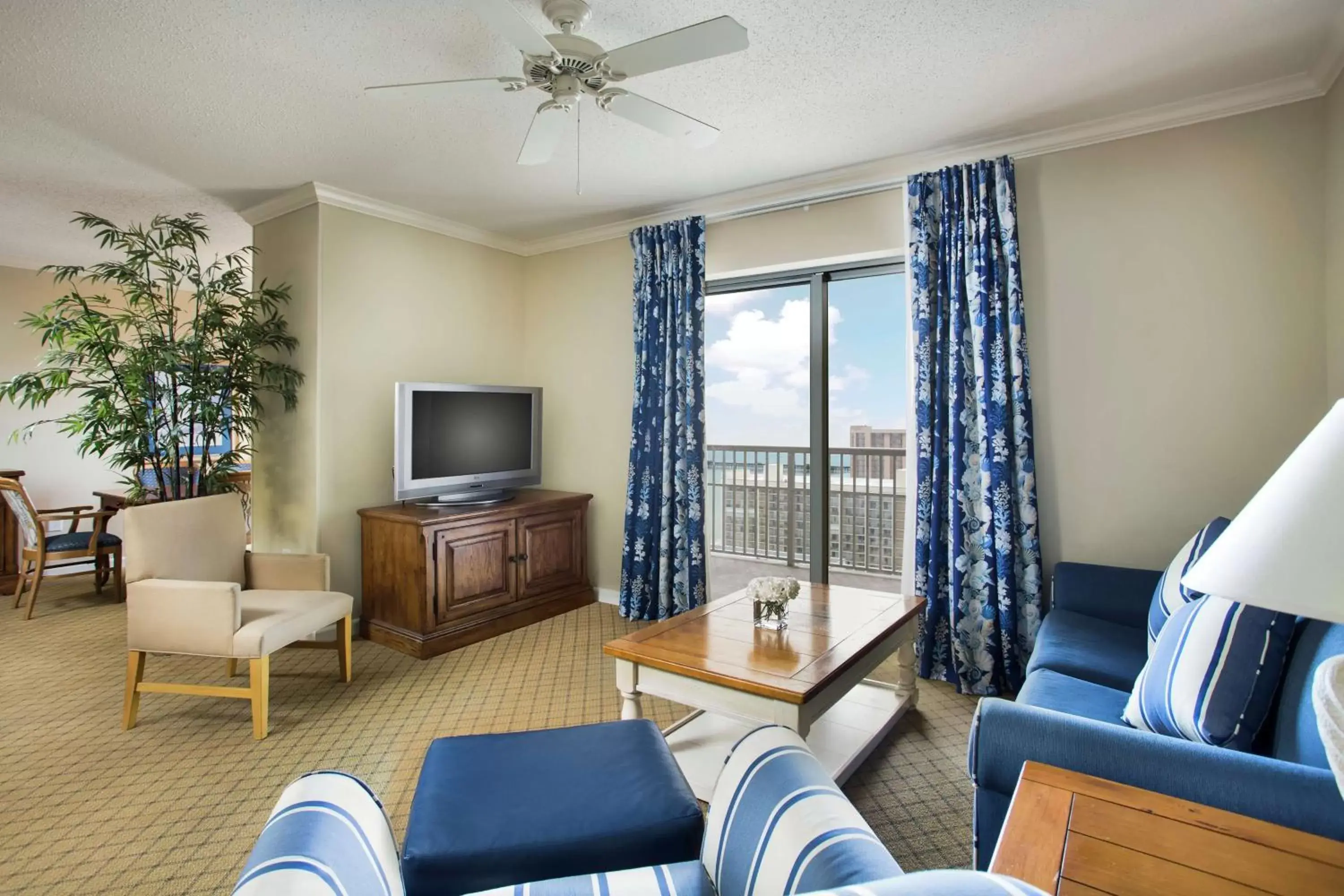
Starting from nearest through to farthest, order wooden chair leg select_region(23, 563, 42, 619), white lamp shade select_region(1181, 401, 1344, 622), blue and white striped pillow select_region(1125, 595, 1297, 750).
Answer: white lamp shade select_region(1181, 401, 1344, 622) → blue and white striped pillow select_region(1125, 595, 1297, 750) → wooden chair leg select_region(23, 563, 42, 619)

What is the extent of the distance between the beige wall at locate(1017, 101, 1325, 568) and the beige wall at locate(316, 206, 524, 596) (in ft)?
11.0

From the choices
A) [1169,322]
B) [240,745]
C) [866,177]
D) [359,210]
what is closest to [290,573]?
[240,745]

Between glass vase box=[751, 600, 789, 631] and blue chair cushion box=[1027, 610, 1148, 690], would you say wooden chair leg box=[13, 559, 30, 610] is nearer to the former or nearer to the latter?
glass vase box=[751, 600, 789, 631]

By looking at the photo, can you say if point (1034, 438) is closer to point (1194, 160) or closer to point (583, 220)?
point (1194, 160)

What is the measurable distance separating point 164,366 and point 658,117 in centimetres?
288

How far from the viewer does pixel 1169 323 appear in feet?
9.21

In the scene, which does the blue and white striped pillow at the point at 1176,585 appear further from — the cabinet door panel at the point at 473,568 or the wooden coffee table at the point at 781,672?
the cabinet door panel at the point at 473,568

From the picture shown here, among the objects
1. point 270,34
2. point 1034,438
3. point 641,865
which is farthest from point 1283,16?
point 270,34

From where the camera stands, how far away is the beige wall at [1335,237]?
238cm

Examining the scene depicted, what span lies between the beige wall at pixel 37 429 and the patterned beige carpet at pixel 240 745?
6.62ft

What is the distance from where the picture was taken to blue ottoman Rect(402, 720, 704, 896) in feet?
4.13

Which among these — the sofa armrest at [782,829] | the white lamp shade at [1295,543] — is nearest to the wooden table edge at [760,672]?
the sofa armrest at [782,829]

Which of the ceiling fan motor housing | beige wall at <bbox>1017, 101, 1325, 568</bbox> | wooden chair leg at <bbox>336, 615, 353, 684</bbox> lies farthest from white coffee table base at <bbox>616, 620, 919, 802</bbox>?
the ceiling fan motor housing

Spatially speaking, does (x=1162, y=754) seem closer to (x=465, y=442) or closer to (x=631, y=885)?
(x=631, y=885)
